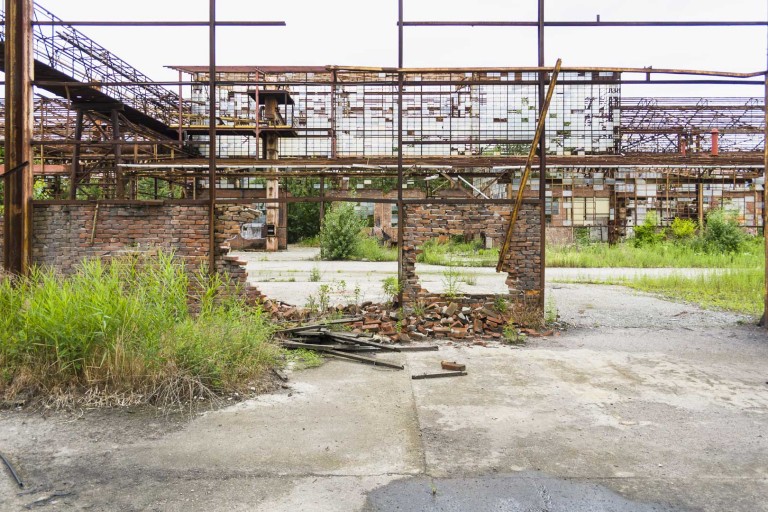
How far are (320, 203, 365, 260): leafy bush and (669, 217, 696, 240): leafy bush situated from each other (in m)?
15.7

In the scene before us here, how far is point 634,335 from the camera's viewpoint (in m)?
7.85

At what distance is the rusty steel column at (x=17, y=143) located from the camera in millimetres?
7863

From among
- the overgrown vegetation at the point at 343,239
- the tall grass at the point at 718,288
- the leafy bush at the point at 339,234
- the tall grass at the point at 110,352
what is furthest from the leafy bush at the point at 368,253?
the tall grass at the point at 110,352

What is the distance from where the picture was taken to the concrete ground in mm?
3049

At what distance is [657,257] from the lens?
2083cm

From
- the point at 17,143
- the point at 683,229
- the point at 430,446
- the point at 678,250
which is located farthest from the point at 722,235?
the point at 17,143

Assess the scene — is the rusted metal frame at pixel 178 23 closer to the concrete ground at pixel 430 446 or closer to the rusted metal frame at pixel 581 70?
the rusted metal frame at pixel 581 70

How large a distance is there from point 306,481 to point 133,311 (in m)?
2.56

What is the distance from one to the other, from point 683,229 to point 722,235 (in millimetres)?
3360

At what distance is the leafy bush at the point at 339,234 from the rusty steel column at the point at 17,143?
15.2 metres

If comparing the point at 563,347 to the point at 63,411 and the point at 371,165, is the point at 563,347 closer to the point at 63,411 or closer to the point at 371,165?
the point at 63,411

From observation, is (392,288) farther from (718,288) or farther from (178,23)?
(718,288)

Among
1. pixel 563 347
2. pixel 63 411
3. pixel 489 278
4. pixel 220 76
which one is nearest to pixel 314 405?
pixel 63 411

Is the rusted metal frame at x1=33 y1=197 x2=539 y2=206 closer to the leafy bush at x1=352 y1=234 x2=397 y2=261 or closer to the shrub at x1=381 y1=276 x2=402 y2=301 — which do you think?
the shrub at x1=381 y1=276 x2=402 y2=301
